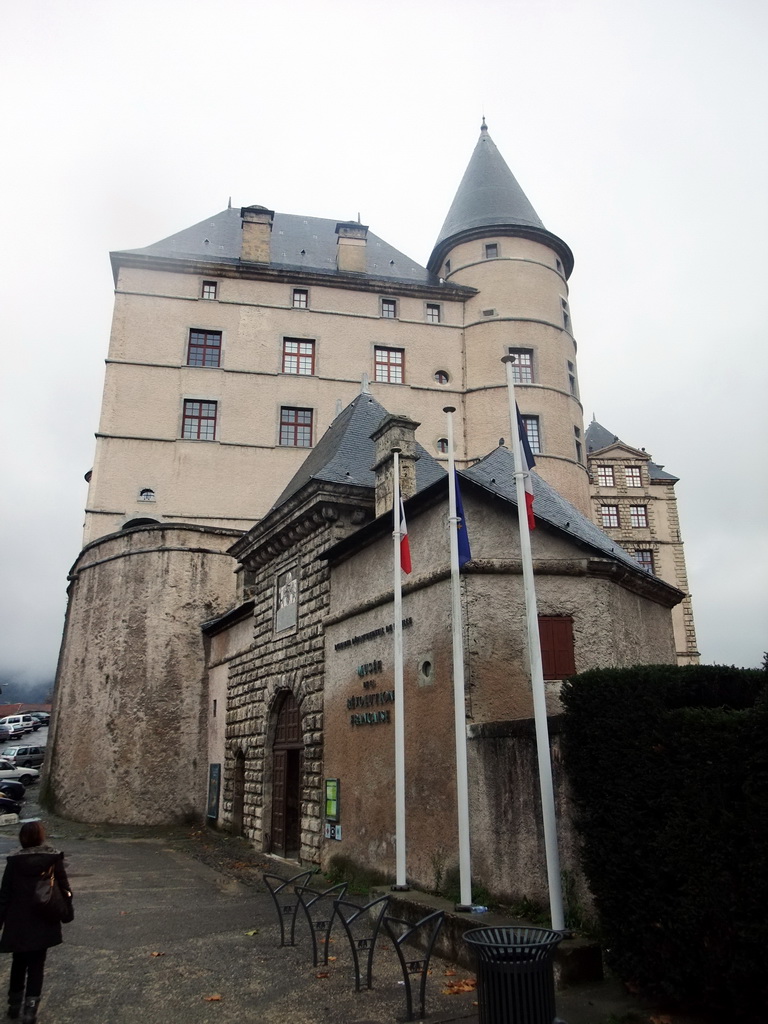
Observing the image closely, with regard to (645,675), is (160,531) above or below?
above

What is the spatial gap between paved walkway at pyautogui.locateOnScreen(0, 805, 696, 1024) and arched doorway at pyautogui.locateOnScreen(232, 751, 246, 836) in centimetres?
562

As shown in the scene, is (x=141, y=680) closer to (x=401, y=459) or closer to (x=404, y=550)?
(x=401, y=459)

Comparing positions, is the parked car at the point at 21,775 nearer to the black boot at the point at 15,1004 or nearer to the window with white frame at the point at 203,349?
the window with white frame at the point at 203,349

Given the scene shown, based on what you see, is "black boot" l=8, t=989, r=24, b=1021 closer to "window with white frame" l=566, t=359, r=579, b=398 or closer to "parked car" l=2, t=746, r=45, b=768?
"window with white frame" l=566, t=359, r=579, b=398

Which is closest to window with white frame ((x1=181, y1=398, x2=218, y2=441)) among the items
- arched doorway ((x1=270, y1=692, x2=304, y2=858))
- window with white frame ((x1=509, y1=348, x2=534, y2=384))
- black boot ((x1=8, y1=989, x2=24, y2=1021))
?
window with white frame ((x1=509, y1=348, x2=534, y2=384))

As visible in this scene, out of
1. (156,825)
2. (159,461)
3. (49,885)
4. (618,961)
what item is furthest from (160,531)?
(618,961)

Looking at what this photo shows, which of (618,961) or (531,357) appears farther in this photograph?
(531,357)

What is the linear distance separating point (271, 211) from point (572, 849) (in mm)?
29188

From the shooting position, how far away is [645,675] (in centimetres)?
574

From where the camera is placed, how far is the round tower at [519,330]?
2825 cm

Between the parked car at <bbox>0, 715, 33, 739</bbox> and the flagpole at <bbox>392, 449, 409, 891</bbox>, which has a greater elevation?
the parked car at <bbox>0, 715, 33, 739</bbox>

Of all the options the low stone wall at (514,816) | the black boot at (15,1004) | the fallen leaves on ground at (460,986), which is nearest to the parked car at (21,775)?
the low stone wall at (514,816)

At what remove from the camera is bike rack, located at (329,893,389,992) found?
6.44m

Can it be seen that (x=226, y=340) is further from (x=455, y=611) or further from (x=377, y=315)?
(x=455, y=611)
